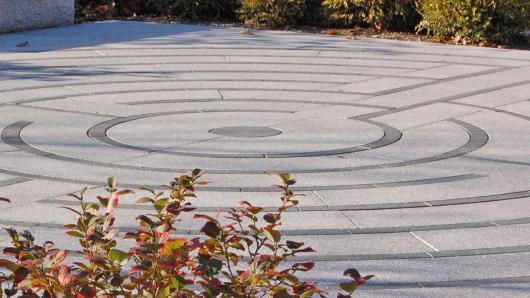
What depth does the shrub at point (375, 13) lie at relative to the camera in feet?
44.0

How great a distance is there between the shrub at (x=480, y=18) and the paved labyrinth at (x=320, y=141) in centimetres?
37

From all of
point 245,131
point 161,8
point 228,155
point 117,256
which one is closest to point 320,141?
point 245,131

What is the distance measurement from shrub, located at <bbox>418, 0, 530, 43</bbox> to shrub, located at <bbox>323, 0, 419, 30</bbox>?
81 cm

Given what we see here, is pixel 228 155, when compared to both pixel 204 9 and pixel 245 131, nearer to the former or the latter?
pixel 245 131

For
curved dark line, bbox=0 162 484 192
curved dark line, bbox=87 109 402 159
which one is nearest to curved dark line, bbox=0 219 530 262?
curved dark line, bbox=0 162 484 192

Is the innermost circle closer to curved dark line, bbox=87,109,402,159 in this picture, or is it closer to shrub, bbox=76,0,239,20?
curved dark line, bbox=87,109,402,159

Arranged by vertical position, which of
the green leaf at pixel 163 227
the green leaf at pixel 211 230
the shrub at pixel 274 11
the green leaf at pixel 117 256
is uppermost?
the green leaf at pixel 211 230

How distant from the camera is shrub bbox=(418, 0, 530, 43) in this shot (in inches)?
473

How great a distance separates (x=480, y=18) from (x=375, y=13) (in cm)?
178

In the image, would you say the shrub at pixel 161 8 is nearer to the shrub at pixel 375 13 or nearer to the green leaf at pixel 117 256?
the shrub at pixel 375 13

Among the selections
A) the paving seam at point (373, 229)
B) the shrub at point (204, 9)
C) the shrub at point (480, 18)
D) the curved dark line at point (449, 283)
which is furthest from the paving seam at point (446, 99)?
the shrub at point (204, 9)

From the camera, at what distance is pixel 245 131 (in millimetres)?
7375

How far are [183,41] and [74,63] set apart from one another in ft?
7.23

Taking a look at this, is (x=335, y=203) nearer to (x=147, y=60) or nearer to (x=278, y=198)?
(x=278, y=198)
